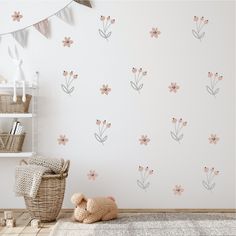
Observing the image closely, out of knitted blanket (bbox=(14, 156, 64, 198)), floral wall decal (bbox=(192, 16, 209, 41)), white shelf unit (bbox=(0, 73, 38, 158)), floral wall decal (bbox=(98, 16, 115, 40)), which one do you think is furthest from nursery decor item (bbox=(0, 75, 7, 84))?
floral wall decal (bbox=(192, 16, 209, 41))

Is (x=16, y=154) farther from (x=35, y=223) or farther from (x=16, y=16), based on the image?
(x=16, y=16)

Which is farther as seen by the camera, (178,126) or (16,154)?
(178,126)

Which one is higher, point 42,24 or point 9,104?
point 42,24

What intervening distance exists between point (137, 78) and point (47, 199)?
114cm

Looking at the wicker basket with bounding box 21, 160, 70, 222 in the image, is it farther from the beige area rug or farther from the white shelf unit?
the white shelf unit

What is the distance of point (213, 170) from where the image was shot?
3.86 meters

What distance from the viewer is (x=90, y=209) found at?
328cm

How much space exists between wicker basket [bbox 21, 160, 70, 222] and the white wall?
414 mm

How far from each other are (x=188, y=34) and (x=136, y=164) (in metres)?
1.06

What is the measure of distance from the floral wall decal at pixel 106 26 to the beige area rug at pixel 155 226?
1349 millimetres

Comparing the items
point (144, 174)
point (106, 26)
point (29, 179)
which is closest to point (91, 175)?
point (144, 174)

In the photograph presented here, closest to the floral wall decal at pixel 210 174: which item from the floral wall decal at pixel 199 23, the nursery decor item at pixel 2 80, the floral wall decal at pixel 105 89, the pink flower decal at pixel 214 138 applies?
the pink flower decal at pixel 214 138

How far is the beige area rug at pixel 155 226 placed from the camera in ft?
9.88

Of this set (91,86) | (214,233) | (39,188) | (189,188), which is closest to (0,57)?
(91,86)
